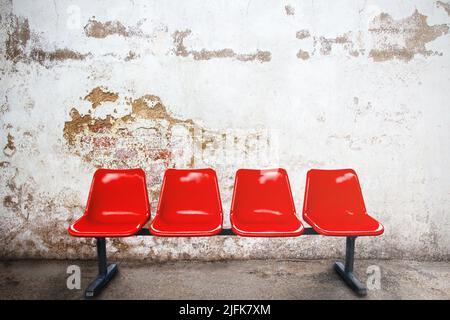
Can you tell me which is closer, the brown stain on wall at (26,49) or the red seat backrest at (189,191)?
the red seat backrest at (189,191)

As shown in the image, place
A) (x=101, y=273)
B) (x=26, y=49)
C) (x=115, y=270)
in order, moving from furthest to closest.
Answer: (x=26, y=49), (x=115, y=270), (x=101, y=273)

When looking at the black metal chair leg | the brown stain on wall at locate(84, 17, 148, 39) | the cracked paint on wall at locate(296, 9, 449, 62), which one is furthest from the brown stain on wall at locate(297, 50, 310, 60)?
the black metal chair leg

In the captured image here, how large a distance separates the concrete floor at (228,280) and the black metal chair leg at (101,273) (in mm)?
58

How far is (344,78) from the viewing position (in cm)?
281

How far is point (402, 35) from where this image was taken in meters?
2.78

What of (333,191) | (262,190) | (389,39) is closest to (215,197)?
(262,190)

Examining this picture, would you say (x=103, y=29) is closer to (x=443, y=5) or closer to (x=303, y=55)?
(x=303, y=55)

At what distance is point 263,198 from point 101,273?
1.39m

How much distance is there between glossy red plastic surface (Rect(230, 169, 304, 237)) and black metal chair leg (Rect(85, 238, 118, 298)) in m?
1.06

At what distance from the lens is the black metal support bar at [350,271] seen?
2340mm

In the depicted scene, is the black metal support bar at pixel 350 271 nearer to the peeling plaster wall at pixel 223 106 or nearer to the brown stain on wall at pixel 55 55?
the peeling plaster wall at pixel 223 106

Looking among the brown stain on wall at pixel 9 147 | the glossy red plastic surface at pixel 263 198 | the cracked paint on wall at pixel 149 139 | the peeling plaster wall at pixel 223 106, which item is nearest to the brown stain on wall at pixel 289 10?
the peeling plaster wall at pixel 223 106

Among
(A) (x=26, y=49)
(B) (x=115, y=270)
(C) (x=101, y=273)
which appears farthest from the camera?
(A) (x=26, y=49)

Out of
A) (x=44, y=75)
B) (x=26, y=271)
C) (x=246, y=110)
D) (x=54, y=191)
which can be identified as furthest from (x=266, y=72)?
(x=26, y=271)
